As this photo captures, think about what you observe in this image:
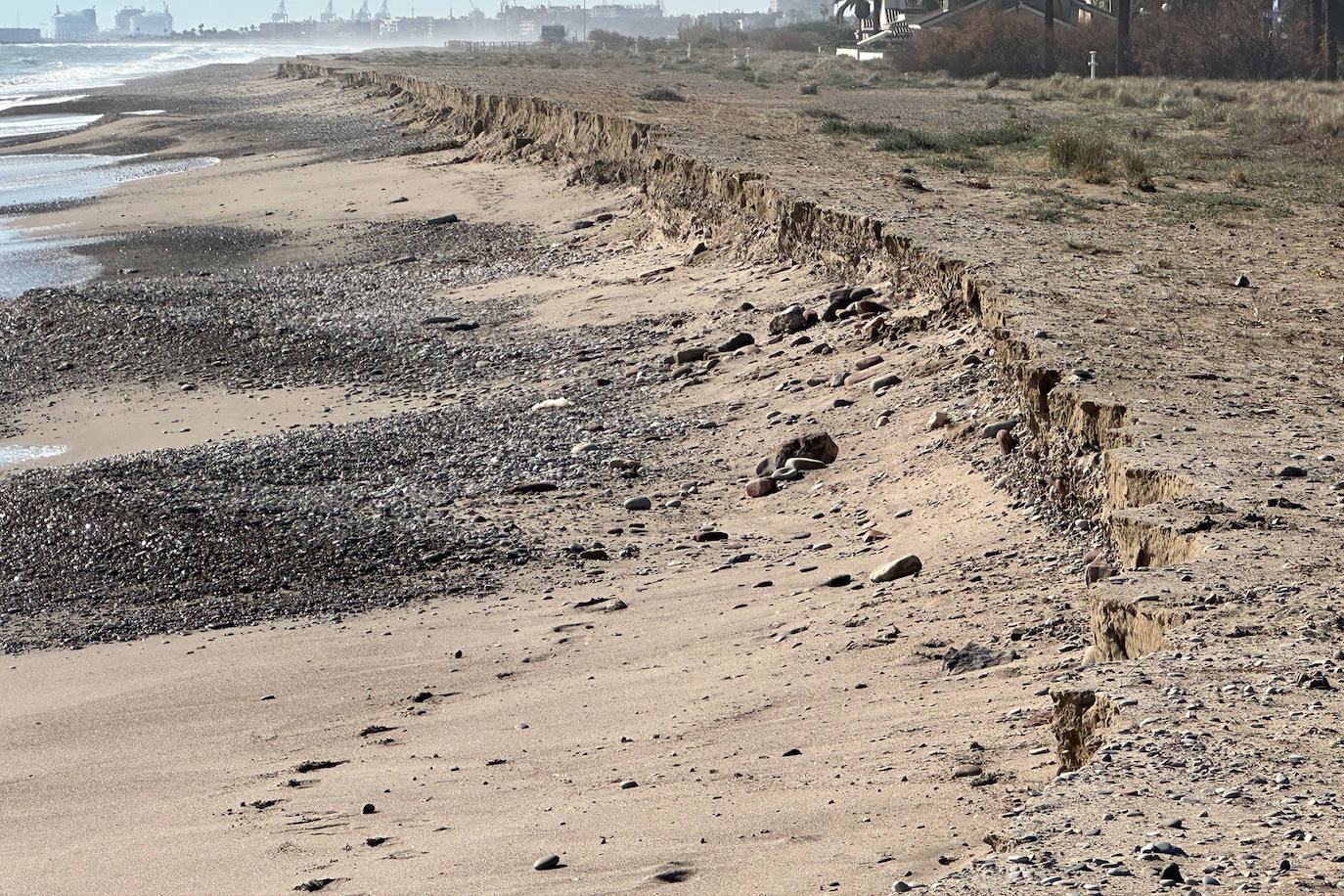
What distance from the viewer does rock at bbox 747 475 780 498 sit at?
28.4ft

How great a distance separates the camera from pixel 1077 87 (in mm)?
35094

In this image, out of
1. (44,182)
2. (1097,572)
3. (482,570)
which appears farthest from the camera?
(44,182)

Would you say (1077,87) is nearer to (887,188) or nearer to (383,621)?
(887,188)

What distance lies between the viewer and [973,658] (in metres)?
5.22

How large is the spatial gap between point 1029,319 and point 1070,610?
3.42m

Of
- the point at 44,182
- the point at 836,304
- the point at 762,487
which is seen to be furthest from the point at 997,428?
the point at 44,182

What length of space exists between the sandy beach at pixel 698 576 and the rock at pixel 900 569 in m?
0.03

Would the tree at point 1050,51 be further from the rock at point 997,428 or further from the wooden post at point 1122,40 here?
the rock at point 997,428

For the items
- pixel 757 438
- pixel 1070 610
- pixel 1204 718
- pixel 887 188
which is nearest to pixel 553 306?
pixel 887 188

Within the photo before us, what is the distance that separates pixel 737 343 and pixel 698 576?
4677 mm

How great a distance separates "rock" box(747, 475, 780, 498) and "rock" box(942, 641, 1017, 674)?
3410mm

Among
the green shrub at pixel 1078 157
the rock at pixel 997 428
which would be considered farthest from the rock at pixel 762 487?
the green shrub at pixel 1078 157

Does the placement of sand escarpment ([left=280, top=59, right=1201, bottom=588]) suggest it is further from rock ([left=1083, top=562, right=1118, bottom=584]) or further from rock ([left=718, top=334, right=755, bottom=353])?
rock ([left=718, top=334, right=755, bottom=353])

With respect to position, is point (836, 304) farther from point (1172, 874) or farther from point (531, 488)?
point (1172, 874)
